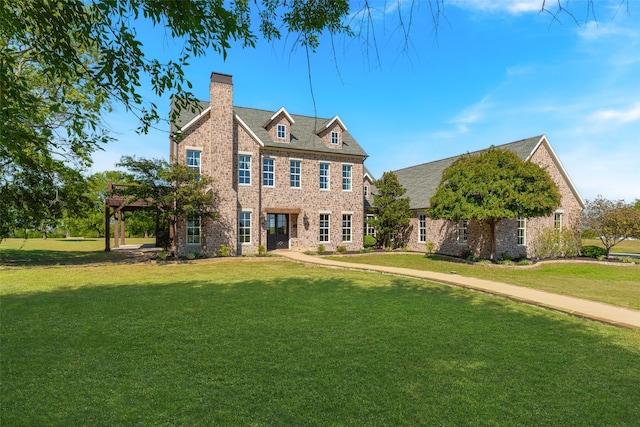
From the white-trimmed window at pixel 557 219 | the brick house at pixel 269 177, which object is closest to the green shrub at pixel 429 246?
the brick house at pixel 269 177

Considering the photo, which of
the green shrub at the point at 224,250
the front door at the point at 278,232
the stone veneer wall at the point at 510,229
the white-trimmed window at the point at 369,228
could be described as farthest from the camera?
the white-trimmed window at the point at 369,228

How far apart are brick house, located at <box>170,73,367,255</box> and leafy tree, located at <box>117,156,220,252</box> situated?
4.12ft

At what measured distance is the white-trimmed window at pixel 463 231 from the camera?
22380 mm

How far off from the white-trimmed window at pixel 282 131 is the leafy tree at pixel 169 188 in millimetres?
6391

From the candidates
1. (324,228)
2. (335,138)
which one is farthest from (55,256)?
(335,138)

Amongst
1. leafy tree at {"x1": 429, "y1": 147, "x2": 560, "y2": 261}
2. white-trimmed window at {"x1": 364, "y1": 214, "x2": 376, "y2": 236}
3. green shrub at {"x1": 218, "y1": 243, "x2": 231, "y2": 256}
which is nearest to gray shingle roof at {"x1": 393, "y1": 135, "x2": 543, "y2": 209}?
white-trimmed window at {"x1": 364, "y1": 214, "x2": 376, "y2": 236}

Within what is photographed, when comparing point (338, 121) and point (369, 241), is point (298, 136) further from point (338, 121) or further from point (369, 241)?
point (369, 241)

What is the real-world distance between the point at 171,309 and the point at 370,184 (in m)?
24.6

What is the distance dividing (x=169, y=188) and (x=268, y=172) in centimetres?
669

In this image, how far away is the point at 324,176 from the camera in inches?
982

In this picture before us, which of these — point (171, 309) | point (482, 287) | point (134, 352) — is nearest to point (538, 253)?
point (482, 287)

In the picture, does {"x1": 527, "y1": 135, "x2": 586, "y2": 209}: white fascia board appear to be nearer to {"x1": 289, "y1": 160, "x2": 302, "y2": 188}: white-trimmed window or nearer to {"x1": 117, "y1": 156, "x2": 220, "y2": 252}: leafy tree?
{"x1": 289, "y1": 160, "x2": 302, "y2": 188}: white-trimmed window

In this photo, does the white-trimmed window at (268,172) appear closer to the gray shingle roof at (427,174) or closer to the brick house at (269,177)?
the brick house at (269,177)

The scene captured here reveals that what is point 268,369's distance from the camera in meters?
4.71
